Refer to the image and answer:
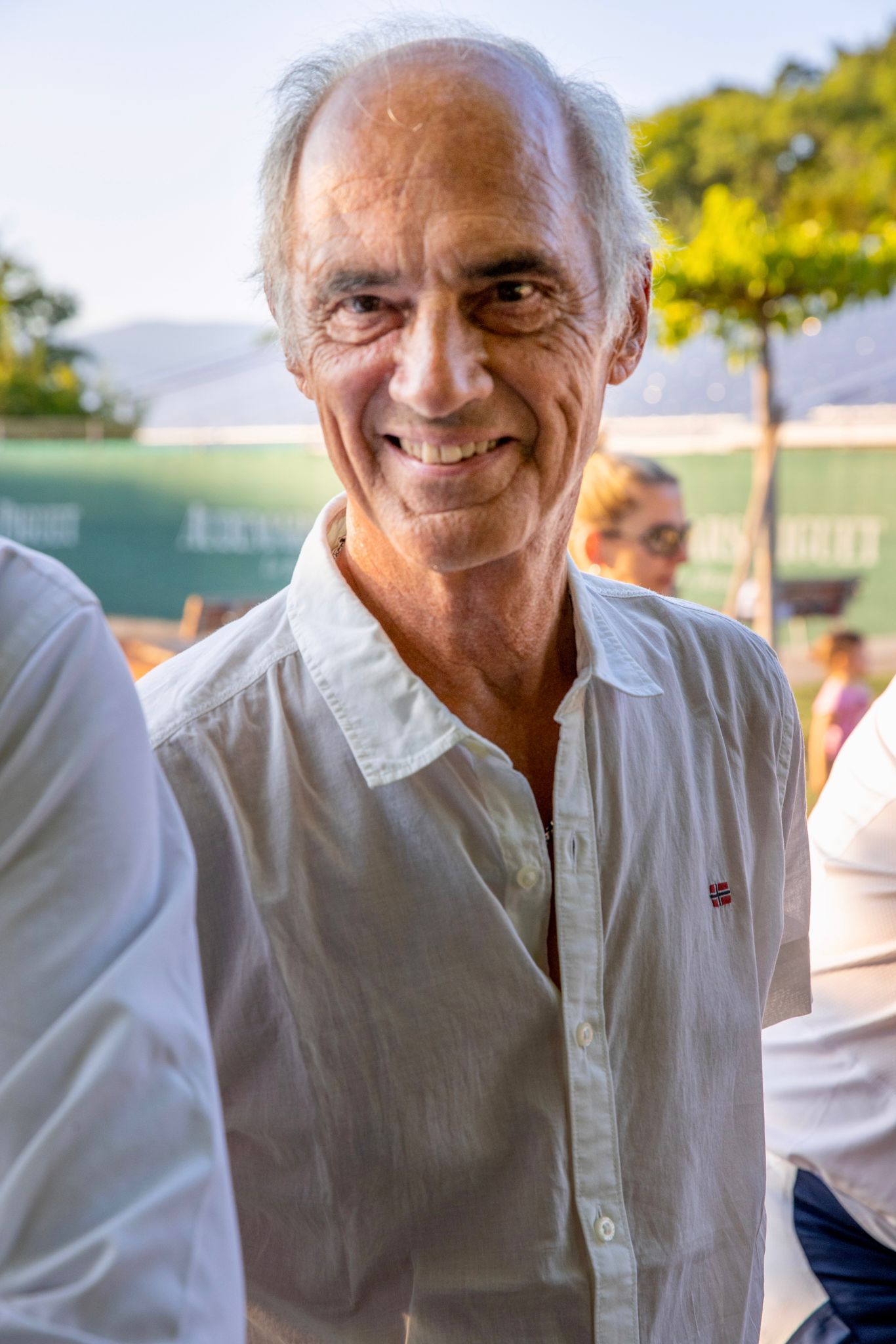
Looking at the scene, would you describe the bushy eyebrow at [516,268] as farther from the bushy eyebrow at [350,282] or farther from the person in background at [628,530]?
the person in background at [628,530]

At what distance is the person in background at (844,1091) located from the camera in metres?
1.82

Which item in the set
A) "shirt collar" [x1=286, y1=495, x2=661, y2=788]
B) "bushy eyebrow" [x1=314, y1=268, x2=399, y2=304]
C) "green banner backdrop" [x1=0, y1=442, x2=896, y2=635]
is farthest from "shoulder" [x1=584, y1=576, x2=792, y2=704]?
"green banner backdrop" [x1=0, y1=442, x2=896, y2=635]

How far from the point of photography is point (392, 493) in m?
1.37

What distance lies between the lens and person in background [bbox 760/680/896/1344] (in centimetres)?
182

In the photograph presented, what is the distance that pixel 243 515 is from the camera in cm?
932

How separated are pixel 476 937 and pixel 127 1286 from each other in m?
0.60

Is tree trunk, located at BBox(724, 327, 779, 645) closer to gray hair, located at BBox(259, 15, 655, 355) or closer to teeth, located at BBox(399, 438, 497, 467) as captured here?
gray hair, located at BBox(259, 15, 655, 355)

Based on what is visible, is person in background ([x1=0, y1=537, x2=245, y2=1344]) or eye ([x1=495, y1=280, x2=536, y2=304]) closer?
person in background ([x1=0, y1=537, x2=245, y2=1344])

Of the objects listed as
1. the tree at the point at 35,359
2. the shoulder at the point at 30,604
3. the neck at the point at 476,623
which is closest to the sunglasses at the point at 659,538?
the neck at the point at 476,623

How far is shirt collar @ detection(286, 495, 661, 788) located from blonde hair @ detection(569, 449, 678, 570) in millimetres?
2113

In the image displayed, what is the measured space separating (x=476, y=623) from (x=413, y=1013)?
43cm

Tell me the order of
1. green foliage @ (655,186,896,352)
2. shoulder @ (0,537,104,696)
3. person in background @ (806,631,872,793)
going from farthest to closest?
green foliage @ (655,186,896,352), person in background @ (806,631,872,793), shoulder @ (0,537,104,696)

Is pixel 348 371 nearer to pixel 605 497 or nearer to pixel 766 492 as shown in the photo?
pixel 605 497

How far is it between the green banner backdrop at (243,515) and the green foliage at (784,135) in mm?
23339
